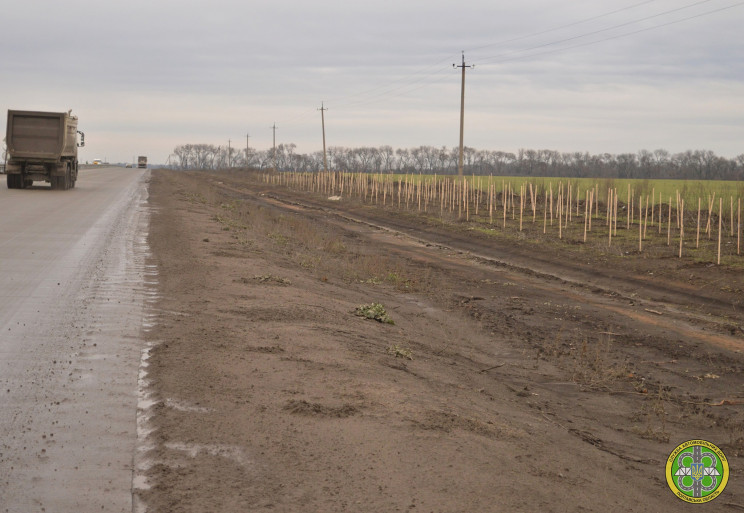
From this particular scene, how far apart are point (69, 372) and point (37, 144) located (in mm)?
31740

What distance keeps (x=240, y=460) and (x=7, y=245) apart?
13.2 metres

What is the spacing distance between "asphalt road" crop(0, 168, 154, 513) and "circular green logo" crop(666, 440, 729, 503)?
152 inches

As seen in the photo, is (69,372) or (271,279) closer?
(69,372)

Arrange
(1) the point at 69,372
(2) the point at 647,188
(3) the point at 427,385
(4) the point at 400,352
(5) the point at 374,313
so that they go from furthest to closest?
(2) the point at 647,188 < (5) the point at 374,313 < (4) the point at 400,352 < (3) the point at 427,385 < (1) the point at 69,372

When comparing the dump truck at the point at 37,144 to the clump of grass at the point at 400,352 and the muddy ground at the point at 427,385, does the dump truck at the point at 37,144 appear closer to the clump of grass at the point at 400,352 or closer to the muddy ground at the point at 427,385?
the muddy ground at the point at 427,385

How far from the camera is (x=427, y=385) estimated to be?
317 inches

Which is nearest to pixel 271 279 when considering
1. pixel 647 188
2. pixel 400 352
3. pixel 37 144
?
pixel 400 352

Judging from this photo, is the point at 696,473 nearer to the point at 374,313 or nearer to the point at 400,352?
the point at 400,352

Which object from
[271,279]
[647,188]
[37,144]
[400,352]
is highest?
[37,144]

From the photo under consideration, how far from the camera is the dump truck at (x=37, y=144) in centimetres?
3572

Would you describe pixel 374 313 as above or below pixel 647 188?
below

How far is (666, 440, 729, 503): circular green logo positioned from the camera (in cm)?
581

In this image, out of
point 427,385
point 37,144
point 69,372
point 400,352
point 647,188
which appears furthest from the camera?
point 647,188

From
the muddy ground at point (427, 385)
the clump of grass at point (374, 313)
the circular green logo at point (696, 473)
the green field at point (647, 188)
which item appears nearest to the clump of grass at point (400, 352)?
the muddy ground at point (427, 385)
